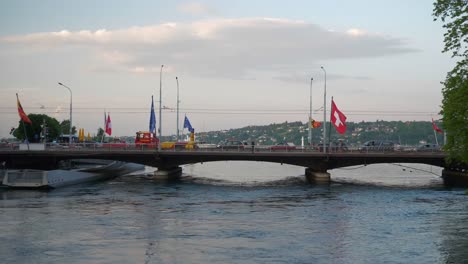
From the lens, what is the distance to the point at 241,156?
96562mm

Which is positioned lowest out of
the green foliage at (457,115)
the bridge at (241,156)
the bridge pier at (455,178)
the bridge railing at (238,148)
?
the bridge pier at (455,178)

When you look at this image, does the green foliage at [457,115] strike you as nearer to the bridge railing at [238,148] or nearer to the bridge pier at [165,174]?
the bridge railing at [238,148]

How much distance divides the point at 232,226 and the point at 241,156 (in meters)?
47.0

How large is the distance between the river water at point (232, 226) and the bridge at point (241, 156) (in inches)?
542

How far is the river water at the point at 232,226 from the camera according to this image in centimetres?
3784

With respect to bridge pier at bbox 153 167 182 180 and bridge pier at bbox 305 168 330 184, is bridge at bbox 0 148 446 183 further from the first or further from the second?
bridge pier at bbox 153 167 182 180

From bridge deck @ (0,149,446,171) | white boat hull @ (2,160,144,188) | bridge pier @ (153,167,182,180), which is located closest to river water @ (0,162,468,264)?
white boat hull @ (2,160,144,188)

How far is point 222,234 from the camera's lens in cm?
4556

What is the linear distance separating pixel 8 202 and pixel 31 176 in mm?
17895

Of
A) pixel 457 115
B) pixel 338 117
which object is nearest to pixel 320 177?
→ pixel 338 117

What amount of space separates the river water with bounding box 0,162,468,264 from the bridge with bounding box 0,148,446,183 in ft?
45.1

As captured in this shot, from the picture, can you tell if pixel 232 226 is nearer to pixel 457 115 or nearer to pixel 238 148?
pixel 457 115

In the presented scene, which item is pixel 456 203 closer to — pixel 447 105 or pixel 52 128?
pixel 447 105

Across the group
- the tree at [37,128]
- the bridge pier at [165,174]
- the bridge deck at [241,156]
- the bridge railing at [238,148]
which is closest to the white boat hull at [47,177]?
the bridge deck at [241,156]
